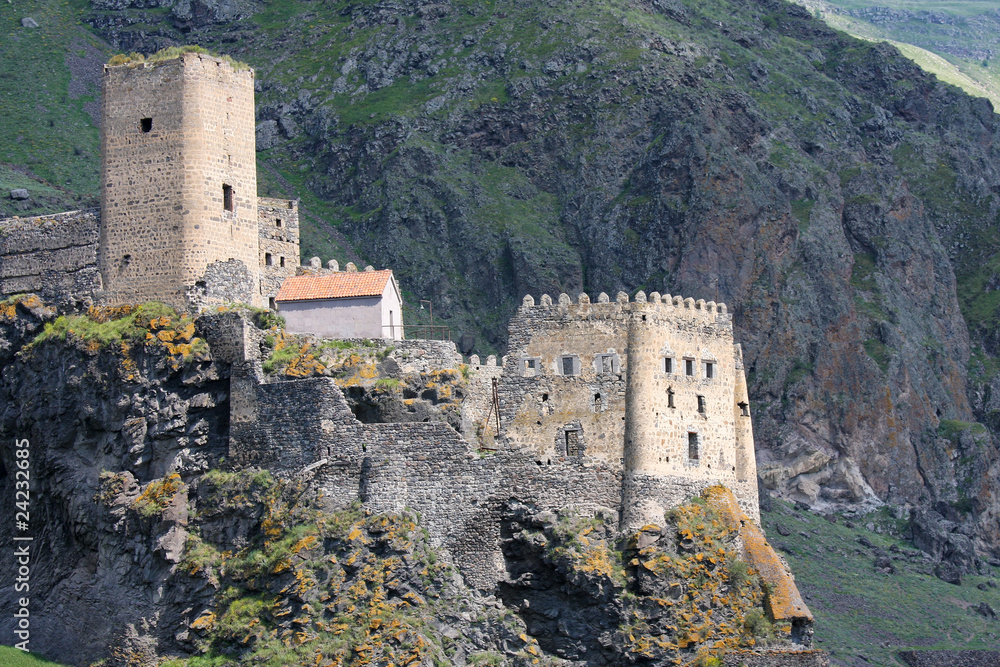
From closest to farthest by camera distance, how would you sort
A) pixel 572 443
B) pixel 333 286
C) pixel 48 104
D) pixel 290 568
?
pixel 290 568, pixel 572 443, pixel 333 286, pixel 48 104

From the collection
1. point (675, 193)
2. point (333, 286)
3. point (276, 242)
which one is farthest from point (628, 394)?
point (675, 193)

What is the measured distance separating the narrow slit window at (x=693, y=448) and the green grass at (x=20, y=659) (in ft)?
92.1

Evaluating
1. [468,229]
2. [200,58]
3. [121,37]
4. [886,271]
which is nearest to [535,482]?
[200,58]

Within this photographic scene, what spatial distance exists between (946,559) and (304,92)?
222 feet

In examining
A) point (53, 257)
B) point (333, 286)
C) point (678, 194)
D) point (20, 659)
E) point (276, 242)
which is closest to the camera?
point (20, 659)

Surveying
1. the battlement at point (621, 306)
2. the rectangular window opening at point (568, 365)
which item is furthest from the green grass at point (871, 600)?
the rectangular window opening at point (568, 365)

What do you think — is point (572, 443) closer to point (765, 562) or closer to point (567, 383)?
point (567, 383)

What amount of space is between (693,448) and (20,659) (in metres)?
29.9

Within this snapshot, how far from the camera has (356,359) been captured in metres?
76.3

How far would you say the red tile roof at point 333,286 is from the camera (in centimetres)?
7894

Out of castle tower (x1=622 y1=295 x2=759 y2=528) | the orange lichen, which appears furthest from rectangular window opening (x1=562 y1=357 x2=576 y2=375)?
the orange lichen

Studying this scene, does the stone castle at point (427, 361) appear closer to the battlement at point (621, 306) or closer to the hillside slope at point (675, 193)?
the battlement at point (621, 306)

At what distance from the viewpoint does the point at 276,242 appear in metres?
82.6

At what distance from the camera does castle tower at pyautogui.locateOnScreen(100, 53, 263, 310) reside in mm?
77312
